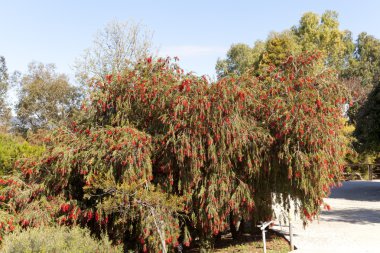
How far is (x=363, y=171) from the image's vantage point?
1161 inches

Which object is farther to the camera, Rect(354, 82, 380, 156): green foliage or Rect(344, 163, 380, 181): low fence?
Rect(344, 163, 380, 181): low fence

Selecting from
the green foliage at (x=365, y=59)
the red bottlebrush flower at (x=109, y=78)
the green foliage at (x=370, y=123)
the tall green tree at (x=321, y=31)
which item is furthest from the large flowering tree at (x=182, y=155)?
the green foliage at (x=365, y=59)

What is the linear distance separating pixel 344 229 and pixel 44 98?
2812 cm

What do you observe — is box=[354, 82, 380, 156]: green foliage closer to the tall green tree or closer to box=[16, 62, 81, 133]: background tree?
the tall green tree

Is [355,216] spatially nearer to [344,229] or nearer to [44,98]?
[344,229]

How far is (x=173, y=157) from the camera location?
911 centimetres

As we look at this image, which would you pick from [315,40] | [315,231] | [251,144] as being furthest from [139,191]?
[315,40]

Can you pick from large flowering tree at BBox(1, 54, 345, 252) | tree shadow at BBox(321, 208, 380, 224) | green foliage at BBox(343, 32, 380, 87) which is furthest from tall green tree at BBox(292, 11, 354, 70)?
large flowering tree at BBox(1, 54, 345, 252)

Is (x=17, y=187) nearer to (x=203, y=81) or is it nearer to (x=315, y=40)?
(x=203, y=81)

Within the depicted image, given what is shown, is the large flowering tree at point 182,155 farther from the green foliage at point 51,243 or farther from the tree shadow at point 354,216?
the tree shadow at point 354,216

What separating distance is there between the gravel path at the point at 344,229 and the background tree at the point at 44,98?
77.8 feet

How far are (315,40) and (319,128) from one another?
32.9 m

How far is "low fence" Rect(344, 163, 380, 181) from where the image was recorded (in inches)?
1130

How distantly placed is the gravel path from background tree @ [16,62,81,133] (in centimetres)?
2373
